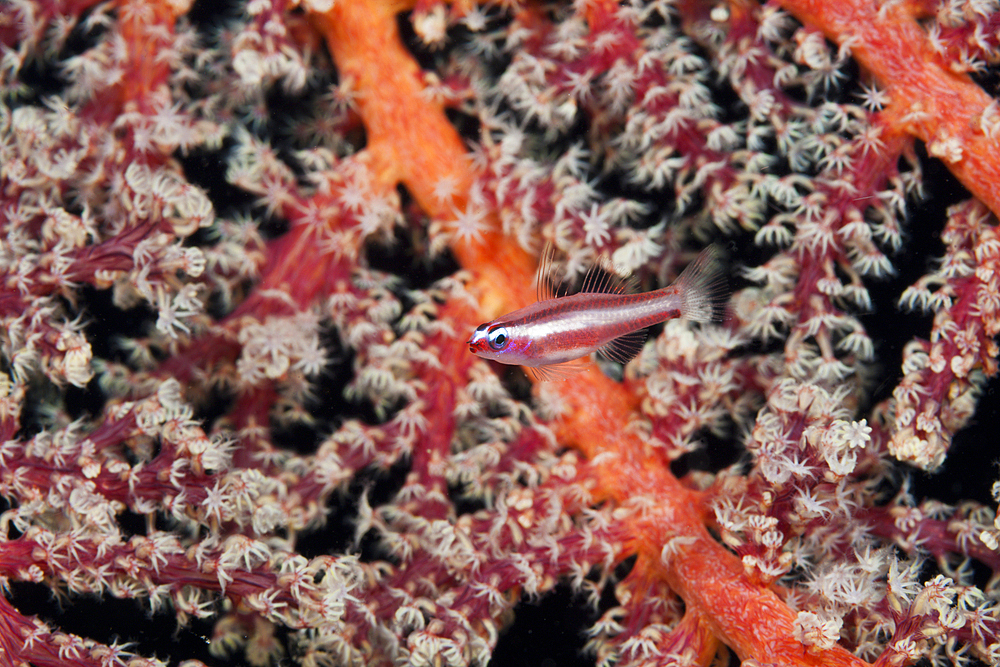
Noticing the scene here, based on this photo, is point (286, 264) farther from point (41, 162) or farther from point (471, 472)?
point (471, 472)

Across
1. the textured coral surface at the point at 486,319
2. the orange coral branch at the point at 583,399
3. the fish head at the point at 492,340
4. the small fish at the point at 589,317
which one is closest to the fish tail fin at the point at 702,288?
the small fish at the point at 589,317

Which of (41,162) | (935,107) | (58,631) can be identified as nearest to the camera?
(58,631)

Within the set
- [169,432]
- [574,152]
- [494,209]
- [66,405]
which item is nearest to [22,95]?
[66,405]

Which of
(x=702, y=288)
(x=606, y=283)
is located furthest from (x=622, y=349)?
(x=702, y=288)

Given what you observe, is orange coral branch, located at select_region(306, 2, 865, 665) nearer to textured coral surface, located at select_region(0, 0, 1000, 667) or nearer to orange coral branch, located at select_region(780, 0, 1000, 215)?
textured coral surface, located at select_region(0, 0, 1000, 667)

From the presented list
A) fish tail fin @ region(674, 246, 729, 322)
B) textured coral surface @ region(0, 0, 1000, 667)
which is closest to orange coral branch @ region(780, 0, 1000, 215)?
textured coral surface @ region(0, 0, 1000, 667)

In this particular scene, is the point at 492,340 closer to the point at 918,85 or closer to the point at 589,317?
the point at 589,317

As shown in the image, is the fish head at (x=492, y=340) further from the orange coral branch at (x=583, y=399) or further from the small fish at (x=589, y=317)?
the orange coral branch at (x=583, y=399)
